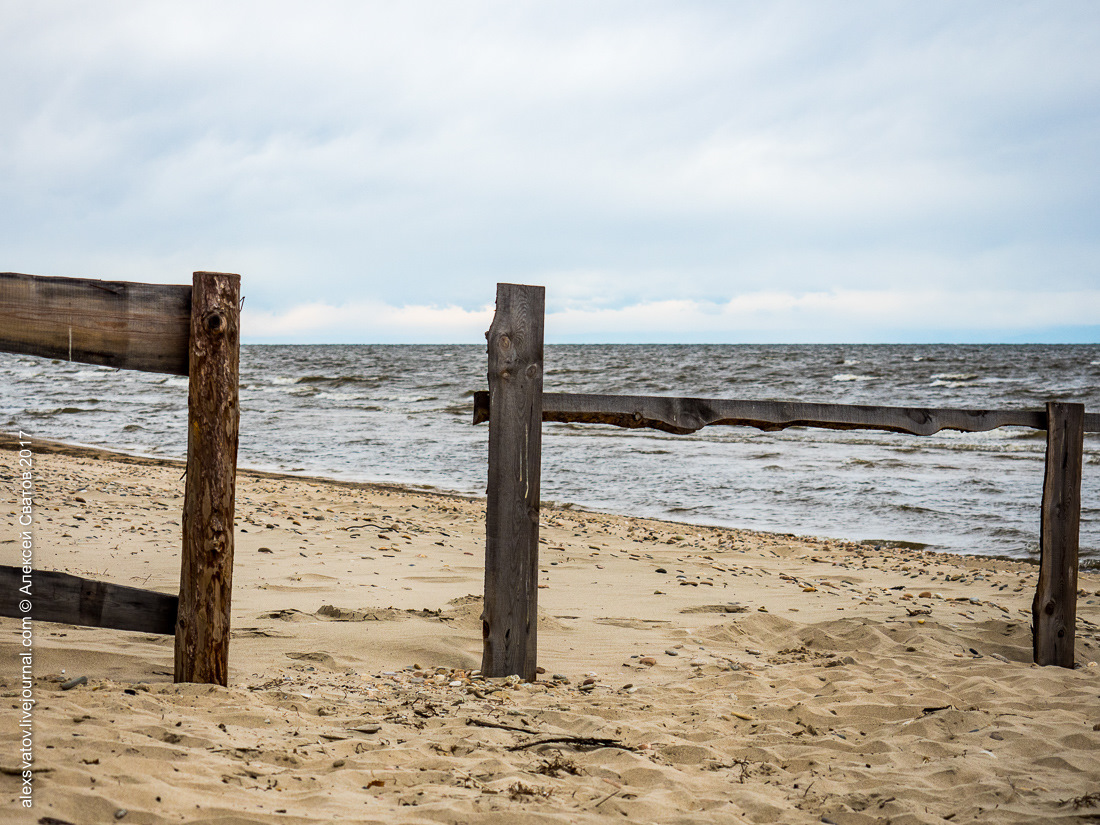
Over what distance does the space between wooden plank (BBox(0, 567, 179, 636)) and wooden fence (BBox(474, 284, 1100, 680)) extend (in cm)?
147

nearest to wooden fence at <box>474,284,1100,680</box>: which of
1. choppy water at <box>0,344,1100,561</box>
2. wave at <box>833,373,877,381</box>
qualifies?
choppy water at <box>0,344,1100,561</box>

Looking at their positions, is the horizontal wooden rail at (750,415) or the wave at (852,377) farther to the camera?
the wave at (852,377)

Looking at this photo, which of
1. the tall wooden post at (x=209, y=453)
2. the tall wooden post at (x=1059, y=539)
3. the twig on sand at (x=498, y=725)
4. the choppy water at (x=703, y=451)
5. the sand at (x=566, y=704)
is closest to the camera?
the sand at (x=566, y=704)

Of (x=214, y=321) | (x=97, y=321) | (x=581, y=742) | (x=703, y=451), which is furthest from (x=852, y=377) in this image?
(x=97, y=321)

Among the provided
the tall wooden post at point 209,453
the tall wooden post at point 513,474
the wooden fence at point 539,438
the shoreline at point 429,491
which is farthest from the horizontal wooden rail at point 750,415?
the shoreline at point 429,491

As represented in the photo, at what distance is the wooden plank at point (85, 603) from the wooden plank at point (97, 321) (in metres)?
0.86

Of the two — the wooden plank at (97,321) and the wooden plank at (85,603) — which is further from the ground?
the wooden plank at (97,321)

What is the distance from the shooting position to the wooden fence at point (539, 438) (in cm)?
375

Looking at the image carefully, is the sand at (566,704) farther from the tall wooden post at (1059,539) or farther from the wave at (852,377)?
the wave at (852,377)

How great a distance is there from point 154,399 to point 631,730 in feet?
91.2

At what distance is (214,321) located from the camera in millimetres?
3143

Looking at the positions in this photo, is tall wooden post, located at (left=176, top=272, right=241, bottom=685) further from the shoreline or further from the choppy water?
the choppy water

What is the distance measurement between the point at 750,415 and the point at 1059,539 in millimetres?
1982

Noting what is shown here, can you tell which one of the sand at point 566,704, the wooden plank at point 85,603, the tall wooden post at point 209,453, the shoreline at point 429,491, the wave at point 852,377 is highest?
the wave at point 852,377
